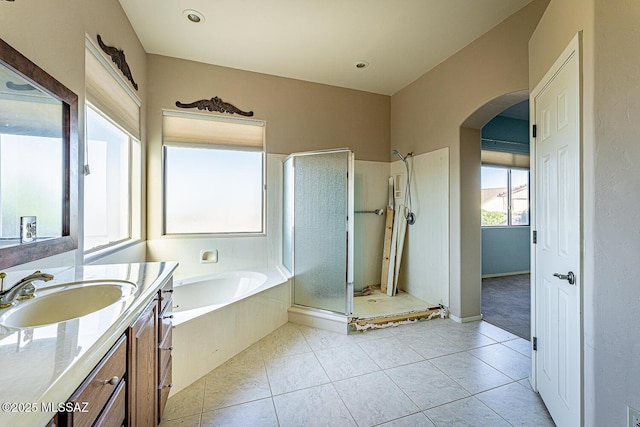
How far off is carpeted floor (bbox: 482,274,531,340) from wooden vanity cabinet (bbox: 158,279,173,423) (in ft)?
9.65

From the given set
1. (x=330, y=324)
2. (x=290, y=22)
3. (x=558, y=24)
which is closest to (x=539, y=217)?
(x=558, y=24)

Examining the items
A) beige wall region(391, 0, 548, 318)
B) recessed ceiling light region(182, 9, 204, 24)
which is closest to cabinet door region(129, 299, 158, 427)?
recessed ceiling light region(182, 9, 204, 24)

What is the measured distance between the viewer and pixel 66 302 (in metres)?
1.17

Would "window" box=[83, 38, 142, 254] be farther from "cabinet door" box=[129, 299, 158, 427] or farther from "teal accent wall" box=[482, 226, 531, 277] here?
"teal accent wall" box=[482, 226, 531, 277]

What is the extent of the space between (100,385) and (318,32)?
112 inches

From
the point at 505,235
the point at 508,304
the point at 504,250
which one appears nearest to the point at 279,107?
the point at 508,304

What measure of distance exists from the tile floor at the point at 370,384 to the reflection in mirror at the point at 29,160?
1.24 meters

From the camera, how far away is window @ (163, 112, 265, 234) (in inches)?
119

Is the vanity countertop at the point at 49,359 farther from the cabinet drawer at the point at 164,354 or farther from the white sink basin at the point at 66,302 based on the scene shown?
the cabinet drawer at the point at 164,354

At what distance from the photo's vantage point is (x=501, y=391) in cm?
178

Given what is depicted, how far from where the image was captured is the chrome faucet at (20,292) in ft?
3.09

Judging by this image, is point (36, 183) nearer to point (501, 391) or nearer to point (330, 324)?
point (330, 324)

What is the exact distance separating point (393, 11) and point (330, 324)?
2855 millimetres

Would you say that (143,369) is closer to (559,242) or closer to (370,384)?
(370,384)
